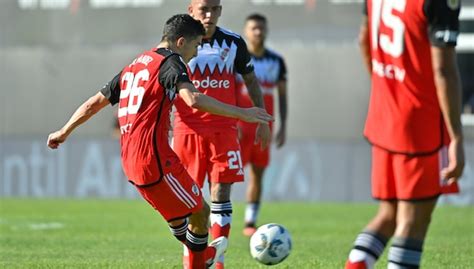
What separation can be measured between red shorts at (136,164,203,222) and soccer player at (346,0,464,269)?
2088 mm

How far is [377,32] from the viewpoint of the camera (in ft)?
21.9

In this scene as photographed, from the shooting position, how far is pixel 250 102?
15289mm

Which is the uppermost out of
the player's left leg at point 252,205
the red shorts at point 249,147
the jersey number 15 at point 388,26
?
the jersey number 15 at point 388,26

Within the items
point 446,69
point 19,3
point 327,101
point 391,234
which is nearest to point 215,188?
point 391,234

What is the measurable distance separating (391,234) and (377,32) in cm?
119

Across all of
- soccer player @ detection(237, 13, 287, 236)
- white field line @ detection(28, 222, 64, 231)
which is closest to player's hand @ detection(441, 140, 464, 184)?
soccer player @ detection(237, 13, 287, 236)

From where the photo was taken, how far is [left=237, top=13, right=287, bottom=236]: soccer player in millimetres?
14922

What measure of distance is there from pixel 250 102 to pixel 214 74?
17.3ft

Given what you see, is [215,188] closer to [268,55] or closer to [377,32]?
[377,32]

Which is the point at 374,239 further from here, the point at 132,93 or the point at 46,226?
the point at 46,226

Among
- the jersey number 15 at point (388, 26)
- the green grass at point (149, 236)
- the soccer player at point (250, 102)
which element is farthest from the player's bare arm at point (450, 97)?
the soccer player at point (250, 102)

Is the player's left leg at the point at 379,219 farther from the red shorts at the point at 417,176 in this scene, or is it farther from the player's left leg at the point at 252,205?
the player's left leg at the point at 252,205

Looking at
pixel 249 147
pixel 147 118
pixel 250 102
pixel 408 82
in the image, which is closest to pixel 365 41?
pixel 408 82

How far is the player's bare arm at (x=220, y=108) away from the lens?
7.63 meters
